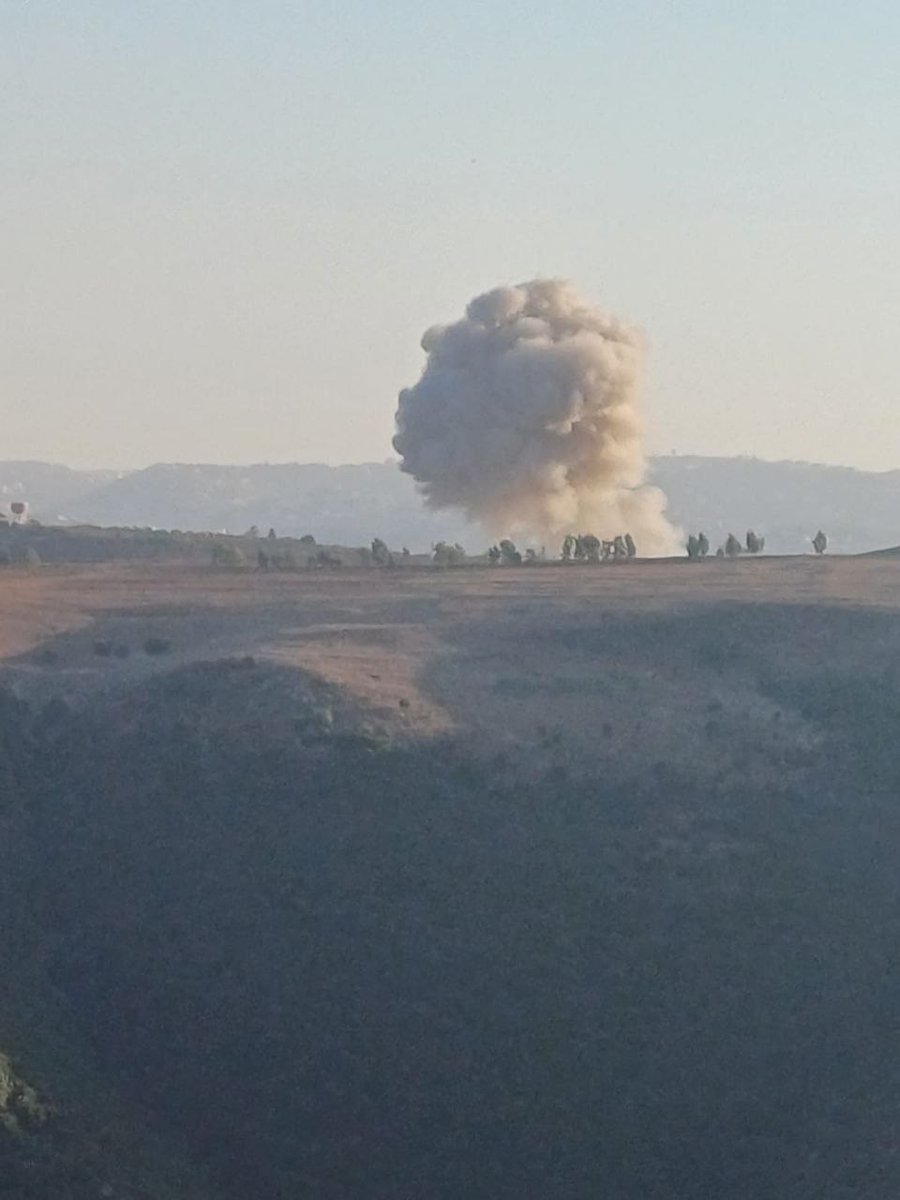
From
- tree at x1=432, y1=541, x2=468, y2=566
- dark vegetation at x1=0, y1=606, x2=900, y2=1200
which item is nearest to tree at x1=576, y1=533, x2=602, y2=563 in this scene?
tree at x1=432, y1=541, x2=468, y2=566

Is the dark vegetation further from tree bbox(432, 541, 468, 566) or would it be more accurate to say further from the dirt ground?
tree bbox(432, 541, 468, 566)

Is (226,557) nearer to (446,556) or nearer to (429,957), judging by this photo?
(446,556)

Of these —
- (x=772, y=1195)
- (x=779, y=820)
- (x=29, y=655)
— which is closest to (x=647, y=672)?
(x=779, y=820)

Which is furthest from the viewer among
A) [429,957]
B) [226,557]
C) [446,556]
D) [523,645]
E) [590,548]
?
[446,556]

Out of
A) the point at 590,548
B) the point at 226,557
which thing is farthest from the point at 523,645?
the point at 226,557

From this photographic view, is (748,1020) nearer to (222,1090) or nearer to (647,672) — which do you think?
(222,1090)

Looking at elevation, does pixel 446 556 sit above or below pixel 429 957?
above
